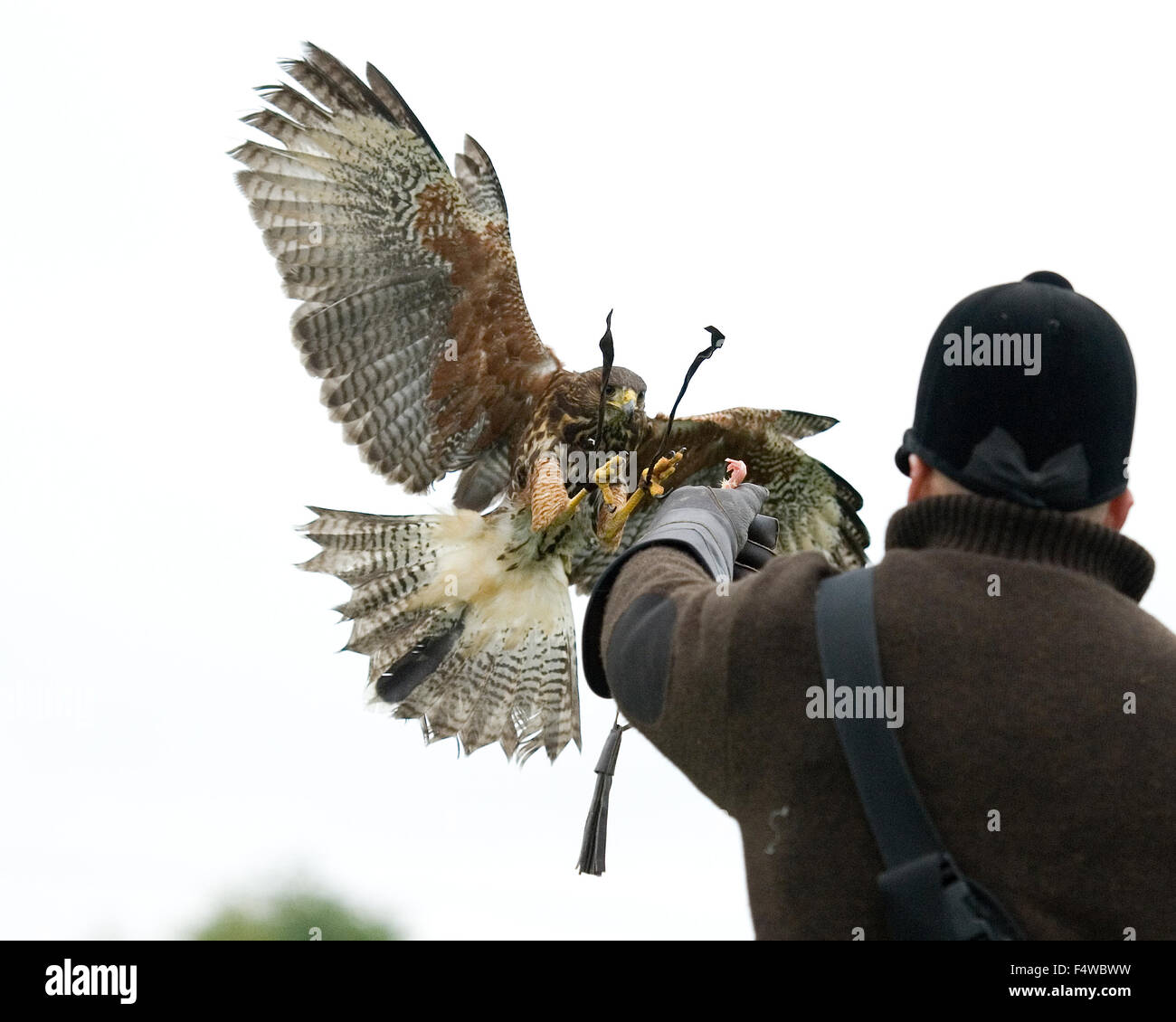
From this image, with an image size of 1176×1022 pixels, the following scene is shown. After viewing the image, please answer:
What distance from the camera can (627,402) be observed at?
4.68 metres

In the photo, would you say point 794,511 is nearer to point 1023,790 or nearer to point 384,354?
→ point 384,354

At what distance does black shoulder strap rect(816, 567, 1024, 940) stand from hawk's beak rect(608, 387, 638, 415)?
10.3 feet

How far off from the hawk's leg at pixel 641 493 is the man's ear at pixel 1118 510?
1.79 m

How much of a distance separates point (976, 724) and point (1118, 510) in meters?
0.46

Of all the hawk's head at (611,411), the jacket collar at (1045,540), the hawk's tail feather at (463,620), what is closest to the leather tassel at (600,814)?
the jacket collar at (1045,540)

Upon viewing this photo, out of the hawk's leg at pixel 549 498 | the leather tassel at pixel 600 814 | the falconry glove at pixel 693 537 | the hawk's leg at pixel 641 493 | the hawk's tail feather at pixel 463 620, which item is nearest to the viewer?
the falconry glove at pixel 693 537

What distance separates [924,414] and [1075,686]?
44 centimetres

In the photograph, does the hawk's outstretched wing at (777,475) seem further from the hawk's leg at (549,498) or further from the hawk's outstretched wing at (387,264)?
the hawk's outstretched wing at (387,264)

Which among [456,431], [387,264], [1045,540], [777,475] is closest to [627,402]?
[777,475]

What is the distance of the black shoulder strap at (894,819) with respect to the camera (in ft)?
4.79

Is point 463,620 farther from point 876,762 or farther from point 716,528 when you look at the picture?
point 876,762

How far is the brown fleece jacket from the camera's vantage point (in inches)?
59.2

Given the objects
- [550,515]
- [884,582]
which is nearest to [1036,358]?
[884,582]

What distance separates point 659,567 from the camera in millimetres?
1851
